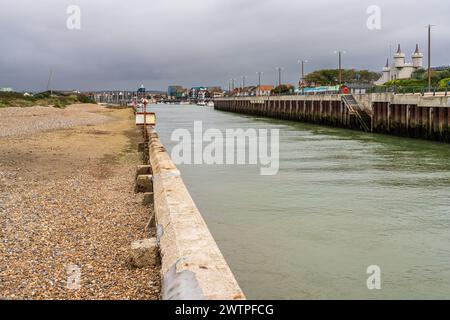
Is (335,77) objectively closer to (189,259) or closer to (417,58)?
(417,58)

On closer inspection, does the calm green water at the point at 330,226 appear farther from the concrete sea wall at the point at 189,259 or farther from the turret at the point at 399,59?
the turret at the point at 399,59

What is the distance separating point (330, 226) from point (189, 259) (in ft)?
22.8

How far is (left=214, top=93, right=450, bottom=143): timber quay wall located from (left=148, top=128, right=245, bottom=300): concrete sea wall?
99.0 feet

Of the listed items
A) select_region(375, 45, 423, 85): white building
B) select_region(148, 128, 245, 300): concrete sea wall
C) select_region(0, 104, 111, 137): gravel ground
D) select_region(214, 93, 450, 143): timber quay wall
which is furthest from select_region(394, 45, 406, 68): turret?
select_region(148, 128, 245, 300): concrete sea wall

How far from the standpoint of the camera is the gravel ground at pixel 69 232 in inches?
275

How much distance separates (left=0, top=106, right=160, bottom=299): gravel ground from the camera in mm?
6988

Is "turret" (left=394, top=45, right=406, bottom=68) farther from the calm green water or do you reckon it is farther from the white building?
the calm green water

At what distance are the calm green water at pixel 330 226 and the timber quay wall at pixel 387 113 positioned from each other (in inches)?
516

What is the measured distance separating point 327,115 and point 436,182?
43.4 metres

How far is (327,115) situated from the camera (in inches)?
2450

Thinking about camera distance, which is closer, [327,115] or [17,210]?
[17,210]

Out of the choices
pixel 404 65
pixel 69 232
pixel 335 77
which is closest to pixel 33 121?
pixel 69 232
